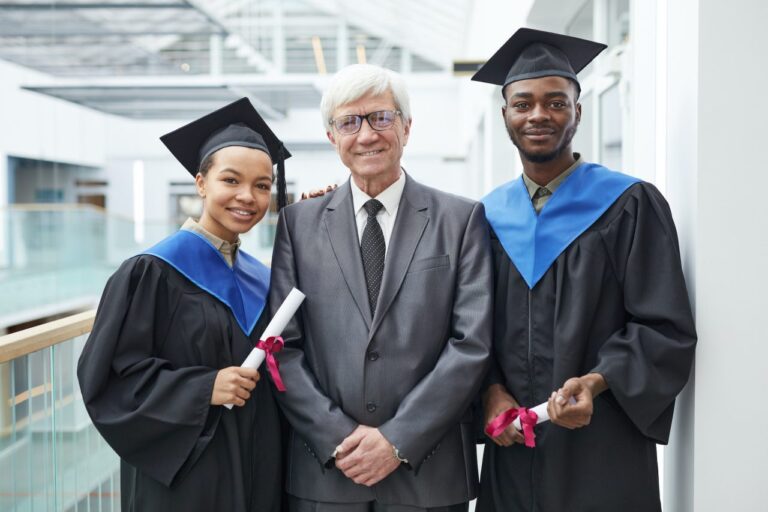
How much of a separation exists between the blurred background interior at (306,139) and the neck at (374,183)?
83 centimetres

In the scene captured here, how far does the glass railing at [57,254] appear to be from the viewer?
10.9 m

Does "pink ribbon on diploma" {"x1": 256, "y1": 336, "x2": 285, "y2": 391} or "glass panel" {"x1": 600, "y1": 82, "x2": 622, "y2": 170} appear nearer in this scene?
"pink ribbon on diploma" {"x1": 256, "y1": 336, "x2": 285, "y2": 391}

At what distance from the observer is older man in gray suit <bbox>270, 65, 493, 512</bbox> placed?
6.84 ft

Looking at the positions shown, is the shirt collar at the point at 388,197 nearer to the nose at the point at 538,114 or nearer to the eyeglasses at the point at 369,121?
the eyeglasses at the point at 369,121

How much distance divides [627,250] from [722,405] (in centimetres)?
48

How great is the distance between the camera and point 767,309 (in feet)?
6.67

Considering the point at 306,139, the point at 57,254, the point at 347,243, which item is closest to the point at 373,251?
the point at 347,243

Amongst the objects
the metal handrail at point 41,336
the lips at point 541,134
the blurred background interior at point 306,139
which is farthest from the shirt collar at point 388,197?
the metal handrail at point 41,336

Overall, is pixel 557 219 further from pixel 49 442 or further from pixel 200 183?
pixel 49 442

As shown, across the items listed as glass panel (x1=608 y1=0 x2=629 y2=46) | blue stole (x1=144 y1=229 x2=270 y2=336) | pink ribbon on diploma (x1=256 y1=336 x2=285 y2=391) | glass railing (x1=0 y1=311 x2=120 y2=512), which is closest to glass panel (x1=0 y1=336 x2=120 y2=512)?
glass railing (x1=0 y1=311 x2=120 y2=512)

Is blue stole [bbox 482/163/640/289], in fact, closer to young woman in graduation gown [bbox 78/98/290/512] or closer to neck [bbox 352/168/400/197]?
neck [bbox 352/168/400/197]

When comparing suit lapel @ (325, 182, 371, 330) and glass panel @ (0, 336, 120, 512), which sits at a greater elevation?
suit lapel @ (325, 182, 371, 330)

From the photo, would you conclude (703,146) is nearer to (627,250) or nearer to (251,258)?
(627,250)

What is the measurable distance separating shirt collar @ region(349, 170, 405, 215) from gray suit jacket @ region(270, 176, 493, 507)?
4 cm
